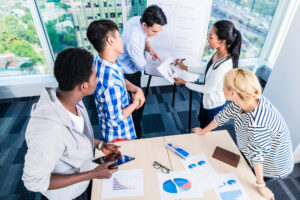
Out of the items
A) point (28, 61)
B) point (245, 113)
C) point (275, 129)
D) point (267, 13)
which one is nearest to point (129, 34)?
point (245, 113)

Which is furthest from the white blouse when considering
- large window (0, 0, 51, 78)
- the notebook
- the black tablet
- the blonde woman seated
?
large window (0, 0, 51, 78)

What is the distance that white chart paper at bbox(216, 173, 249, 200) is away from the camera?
121cm

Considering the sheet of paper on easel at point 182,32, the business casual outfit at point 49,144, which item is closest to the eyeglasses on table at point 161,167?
the business casual outfit at point 49,144

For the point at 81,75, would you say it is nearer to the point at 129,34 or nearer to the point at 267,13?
the point at 129,34

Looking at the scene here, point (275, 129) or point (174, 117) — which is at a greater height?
point (275, 129)

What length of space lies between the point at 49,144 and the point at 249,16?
12.9 ft

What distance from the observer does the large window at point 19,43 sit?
2.82m

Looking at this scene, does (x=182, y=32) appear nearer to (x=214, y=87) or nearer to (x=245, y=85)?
(x=214, y=87)

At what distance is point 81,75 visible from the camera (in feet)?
3.23

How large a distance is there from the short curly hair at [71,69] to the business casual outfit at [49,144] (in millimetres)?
101

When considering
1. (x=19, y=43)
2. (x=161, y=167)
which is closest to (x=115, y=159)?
(x=161, y=167)

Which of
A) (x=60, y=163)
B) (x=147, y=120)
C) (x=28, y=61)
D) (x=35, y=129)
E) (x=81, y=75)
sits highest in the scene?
(x=81, y=75)

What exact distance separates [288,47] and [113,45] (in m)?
2.24

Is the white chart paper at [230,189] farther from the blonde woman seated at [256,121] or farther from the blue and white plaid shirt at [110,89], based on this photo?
the blue and white plaid shirt at [110,89]
